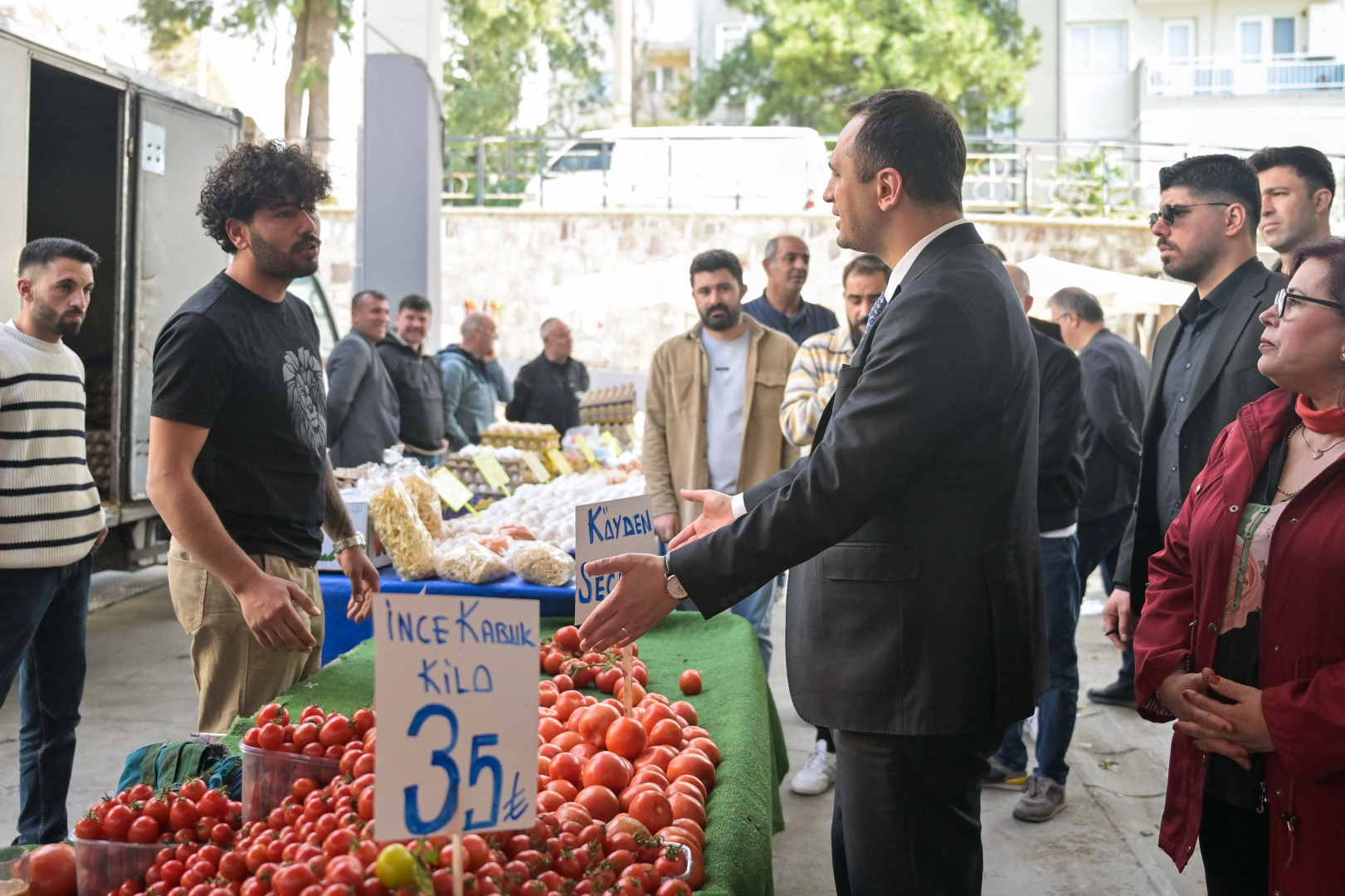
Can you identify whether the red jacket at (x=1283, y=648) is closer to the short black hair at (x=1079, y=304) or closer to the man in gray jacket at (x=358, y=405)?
the short black hair at (x=1079, y=304)

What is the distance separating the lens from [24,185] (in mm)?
5172

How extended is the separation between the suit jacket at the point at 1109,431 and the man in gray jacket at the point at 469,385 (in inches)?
170

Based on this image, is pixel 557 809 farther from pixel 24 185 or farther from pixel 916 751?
pixel 24 185

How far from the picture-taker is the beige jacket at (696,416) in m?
4.63

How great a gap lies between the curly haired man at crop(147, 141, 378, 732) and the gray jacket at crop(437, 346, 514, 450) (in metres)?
5.19

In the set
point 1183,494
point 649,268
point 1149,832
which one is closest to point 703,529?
point 1183,494

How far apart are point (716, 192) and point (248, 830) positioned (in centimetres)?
1749

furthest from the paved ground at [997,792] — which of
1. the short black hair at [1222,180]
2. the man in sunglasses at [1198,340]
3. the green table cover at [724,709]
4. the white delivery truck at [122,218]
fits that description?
the short black hair at [1222,180]

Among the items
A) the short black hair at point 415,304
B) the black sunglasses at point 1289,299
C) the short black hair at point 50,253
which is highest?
the short black hair at point 415,304

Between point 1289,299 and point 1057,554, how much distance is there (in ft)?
7.19

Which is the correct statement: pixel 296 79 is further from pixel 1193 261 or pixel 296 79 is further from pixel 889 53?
pixel 1193 261

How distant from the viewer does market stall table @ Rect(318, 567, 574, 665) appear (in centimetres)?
383

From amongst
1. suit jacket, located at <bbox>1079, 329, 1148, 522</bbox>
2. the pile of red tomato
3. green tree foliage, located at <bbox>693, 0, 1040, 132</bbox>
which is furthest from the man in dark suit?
green tree foliage, located at <bbox>693, 0, 1040, 132</bbox>

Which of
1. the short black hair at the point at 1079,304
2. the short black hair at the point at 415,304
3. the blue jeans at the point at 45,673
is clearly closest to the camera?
the blue jeans at the point at 45,673
